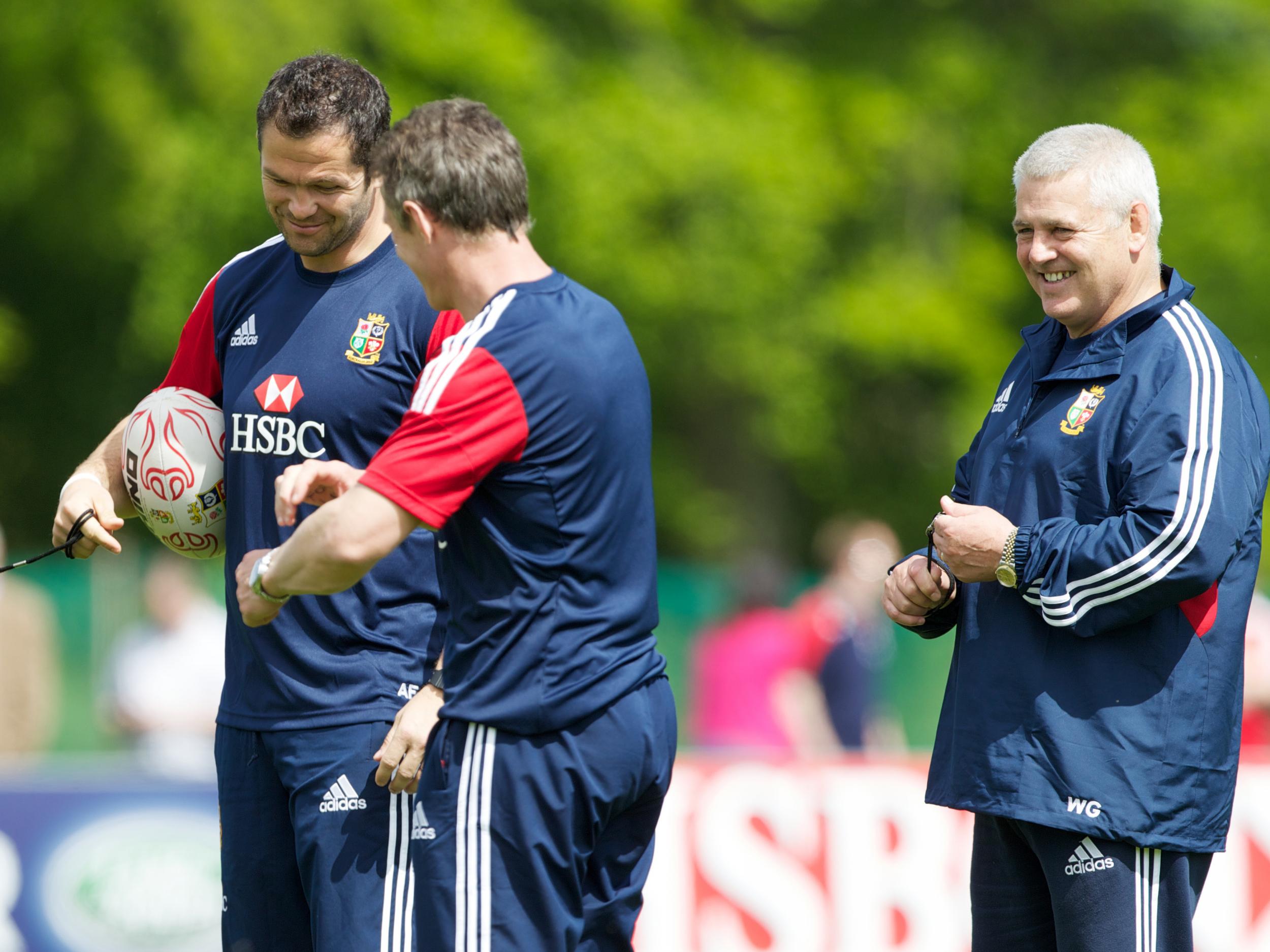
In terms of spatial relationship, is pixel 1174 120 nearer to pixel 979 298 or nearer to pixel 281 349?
pixel 979 298

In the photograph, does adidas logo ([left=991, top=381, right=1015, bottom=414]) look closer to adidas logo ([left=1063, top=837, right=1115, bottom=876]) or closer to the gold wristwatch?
the gold wristwatch

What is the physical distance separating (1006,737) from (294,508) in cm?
173

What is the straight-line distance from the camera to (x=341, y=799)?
147 inches

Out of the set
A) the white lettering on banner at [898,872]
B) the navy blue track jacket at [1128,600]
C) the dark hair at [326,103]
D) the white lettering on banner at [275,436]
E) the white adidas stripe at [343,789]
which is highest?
the dark hair at [326,103]

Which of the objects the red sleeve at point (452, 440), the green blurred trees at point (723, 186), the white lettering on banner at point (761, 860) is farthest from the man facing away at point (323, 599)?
the green blurred trees at point (723, 186)

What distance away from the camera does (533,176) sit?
1672 cm

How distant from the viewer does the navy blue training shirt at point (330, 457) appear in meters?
3.80

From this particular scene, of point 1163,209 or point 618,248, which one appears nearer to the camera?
point 618,248

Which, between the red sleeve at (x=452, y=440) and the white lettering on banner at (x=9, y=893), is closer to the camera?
the red sleeve at (x=452, y=440)

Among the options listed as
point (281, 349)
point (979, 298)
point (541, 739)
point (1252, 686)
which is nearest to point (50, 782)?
point (281, 349)

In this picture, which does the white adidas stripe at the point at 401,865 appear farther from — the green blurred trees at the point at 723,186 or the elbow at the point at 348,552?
the green blurred trees at the point at 723,186

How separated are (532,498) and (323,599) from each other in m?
0.78

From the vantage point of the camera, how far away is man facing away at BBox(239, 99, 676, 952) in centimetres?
324

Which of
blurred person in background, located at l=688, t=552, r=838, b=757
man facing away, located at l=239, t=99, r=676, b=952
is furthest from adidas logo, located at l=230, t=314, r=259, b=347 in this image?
blurred person in background, located at l=688, t=552, r=838, b=757
